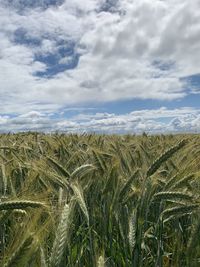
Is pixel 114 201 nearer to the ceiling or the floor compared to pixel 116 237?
nearer to the ceiling

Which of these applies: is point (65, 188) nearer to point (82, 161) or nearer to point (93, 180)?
point (93, 180)

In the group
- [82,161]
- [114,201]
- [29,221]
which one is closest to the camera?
[29,221]

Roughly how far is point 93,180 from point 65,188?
0.88 m

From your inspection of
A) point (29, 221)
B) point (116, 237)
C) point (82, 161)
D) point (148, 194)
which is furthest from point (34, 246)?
point (82, 161)

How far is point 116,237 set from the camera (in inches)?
125

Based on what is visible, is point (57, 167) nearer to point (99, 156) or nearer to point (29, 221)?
point (99, 156)

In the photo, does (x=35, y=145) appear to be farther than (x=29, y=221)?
Yes

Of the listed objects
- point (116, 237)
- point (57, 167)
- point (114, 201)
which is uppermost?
point (57, 167)

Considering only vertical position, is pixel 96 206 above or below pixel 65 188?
below

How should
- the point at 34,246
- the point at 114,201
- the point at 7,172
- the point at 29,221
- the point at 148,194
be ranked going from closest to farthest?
the point at 34,246 → the point at 29,221 → the point at 148,194 → the point at 114,201 → the point at 7,172

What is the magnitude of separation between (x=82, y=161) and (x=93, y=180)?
41.7 inches

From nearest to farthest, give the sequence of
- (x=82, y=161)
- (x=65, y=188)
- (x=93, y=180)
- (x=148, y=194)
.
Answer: (x=148, y=194), (x=65, y=188), (x=93, y=180), (x=82, y=161)

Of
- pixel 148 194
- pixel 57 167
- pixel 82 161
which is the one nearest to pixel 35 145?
pixel 82 161

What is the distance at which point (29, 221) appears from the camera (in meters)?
1.75
